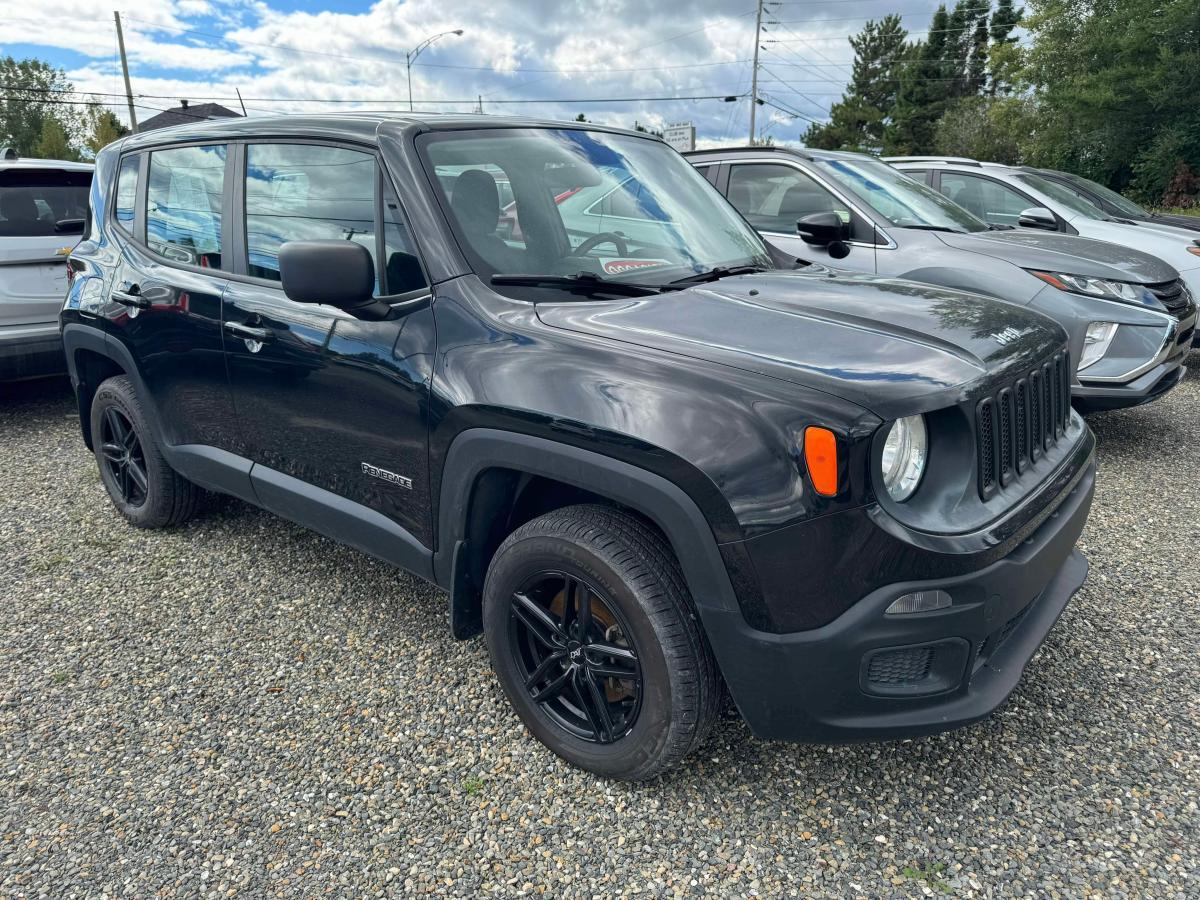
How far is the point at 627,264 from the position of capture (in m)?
2.77

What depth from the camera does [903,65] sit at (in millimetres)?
65500

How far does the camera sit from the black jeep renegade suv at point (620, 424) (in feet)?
6.39

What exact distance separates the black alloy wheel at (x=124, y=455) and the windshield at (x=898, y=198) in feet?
15.1

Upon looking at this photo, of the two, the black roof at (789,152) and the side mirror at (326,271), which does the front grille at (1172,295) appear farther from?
the side mirror at (326,271)

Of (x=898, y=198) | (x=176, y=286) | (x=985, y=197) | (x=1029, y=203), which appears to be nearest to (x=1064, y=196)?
(x=1029, y=203)

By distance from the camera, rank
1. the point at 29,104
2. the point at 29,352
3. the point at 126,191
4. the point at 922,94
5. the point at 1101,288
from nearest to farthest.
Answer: the point at 126,191 < the point at 1101,288 < the point at 29,352 < the point at 922,94 < the point at 29,104

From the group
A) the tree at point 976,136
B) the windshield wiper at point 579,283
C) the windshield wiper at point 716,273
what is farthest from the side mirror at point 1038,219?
the tree at point 976,136

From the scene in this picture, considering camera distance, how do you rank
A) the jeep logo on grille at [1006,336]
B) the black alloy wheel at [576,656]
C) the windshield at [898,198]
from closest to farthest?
1. the black alloy wheel at [576,656]
2. the jeep logo on grille at [1006,336]
3. the windshield at [898,198]

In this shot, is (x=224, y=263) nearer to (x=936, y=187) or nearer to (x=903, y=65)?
(x=936, y=187)

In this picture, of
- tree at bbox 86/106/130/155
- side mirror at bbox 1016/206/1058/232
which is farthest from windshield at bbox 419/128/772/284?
tree at bbox 86/106/130/155

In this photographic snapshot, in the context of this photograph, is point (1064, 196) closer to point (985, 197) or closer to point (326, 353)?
point (985, 197)

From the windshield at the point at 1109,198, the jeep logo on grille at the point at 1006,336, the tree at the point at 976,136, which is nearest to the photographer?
the jeep logo on grille at the point at 1006,336

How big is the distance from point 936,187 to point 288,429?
6905mm

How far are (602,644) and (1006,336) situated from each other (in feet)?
4.78
